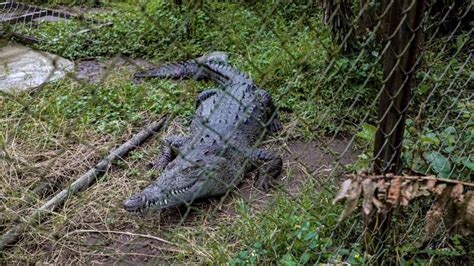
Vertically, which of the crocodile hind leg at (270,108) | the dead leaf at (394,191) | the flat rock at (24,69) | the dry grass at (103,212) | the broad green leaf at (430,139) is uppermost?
the dead leaf at (394,191)

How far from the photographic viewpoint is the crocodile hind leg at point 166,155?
288cm

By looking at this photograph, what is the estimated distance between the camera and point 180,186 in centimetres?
258

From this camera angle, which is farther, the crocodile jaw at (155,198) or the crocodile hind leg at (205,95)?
the crocodile hind leg at (205,95)

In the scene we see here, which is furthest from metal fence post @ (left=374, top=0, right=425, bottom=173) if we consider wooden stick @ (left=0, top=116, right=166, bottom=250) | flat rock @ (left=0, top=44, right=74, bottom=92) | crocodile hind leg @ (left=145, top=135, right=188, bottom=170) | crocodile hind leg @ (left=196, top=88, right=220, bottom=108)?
flat rock @ (left=0, top=44, right=74, bottom=92)

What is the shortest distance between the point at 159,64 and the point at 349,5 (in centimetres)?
159

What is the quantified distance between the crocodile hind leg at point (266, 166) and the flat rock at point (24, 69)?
1.55 meters

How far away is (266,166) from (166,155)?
59cm

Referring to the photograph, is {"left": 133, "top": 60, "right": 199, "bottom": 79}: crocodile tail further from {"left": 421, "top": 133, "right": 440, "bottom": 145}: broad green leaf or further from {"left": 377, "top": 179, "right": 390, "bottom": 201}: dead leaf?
{"left": 377, "top": 179, "right": 390, "bottom": 201}: dead leaf

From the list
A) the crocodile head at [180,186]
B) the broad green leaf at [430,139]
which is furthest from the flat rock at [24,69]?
the broad green leaf at [430,139]

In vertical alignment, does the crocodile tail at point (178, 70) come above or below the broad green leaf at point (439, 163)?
below

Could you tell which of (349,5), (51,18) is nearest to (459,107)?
(349,5)

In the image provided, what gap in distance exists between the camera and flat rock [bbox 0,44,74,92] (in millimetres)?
3693

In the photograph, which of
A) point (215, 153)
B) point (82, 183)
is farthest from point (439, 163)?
point (82, 183)

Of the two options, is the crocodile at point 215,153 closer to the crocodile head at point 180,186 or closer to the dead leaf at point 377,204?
the crocodile head at point 180,186
